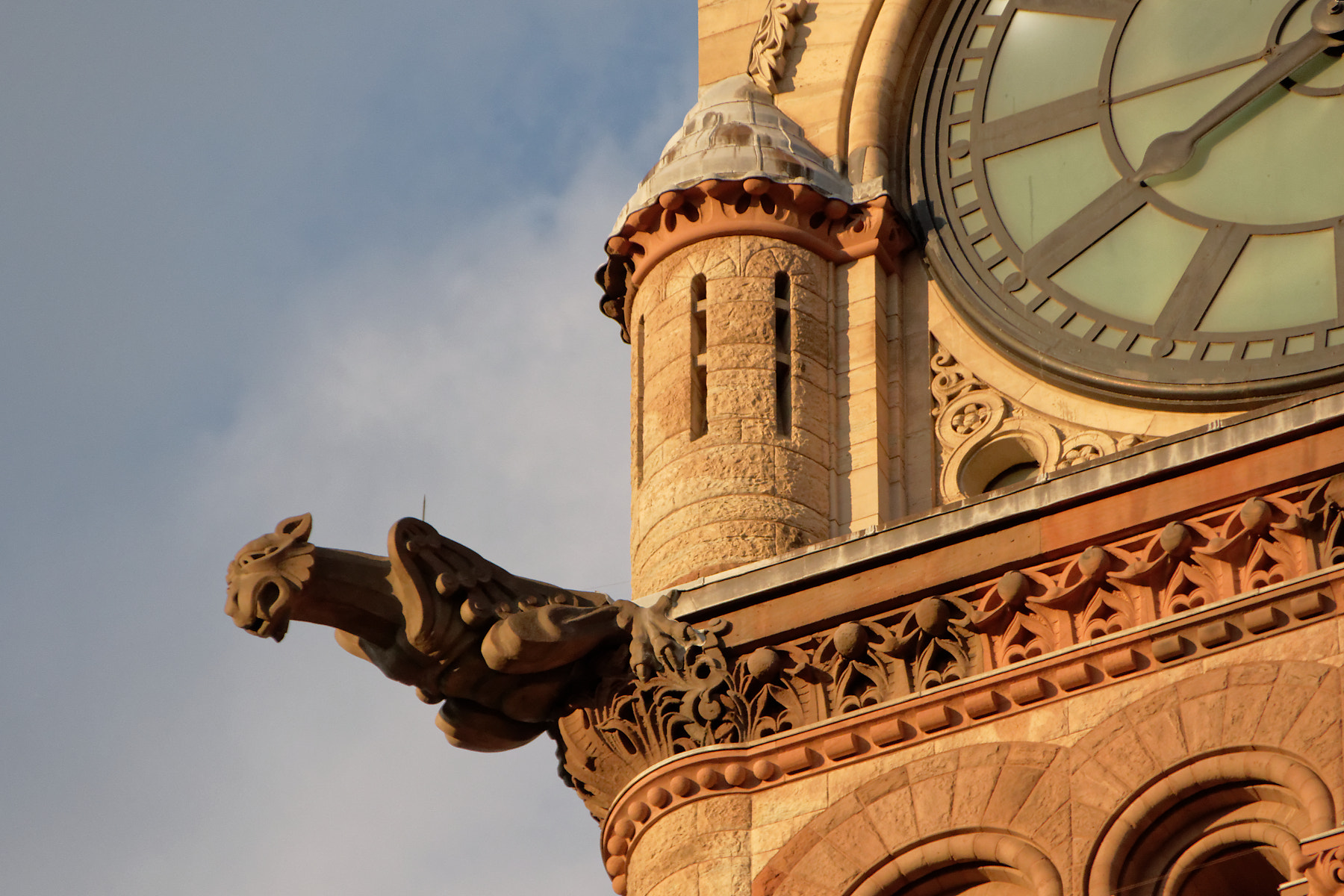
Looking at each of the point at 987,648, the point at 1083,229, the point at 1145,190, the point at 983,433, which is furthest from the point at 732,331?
the point at 987,648

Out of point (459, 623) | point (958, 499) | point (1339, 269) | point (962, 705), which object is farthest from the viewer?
point (958, 499)

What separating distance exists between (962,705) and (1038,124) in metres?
3.84

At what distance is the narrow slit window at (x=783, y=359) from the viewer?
21375mm

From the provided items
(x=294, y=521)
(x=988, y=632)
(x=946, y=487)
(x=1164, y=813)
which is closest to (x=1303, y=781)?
(x=1164, y=813)

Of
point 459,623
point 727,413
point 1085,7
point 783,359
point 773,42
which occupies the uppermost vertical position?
point 773,42

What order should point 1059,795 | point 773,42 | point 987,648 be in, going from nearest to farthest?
point 1059,795 → point 987,648 → point 773,42

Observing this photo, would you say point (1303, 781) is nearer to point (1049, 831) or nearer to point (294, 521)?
point (1049, 831)

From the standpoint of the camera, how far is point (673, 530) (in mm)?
21109

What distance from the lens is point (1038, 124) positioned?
2214 centimetres

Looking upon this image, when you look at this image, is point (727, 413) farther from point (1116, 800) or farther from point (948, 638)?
point (1116, 800)

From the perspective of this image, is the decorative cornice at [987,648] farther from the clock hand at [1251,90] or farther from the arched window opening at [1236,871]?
the clock hand at [1251,90]

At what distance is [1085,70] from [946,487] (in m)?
2.53

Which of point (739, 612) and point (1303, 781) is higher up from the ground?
point (739, 612)

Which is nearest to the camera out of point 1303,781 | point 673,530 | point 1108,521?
point 1303,781
